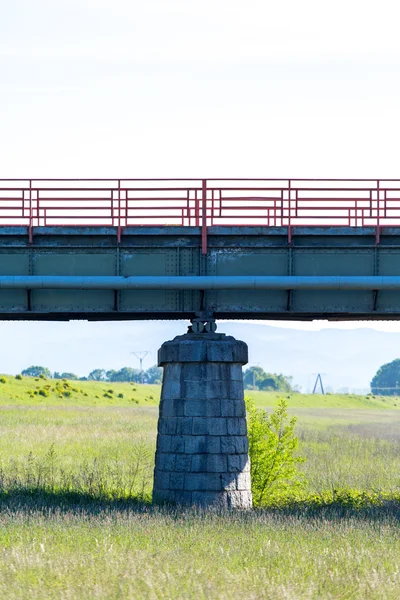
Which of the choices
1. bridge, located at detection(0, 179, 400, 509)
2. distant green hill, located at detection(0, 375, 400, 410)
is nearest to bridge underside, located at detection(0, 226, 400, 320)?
bridge, located at detection(0, 179, 400, 509)

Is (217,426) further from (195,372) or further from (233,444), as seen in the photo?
(195,372)

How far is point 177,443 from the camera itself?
26.9 meters

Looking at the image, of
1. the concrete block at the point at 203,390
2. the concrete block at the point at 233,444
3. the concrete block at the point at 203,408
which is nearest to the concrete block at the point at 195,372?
the concrete block at the point at 203,390

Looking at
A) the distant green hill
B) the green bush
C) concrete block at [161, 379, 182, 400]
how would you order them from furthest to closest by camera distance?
the distant green hill
the green bush
concrete block at [161, 379, 182, 400]

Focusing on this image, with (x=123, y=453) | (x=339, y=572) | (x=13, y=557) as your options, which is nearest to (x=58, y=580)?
(x=13, y=557)

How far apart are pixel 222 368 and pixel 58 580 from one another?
37.8 ft

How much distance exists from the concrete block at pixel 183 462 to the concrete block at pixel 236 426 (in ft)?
4.24

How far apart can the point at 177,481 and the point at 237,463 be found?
167 cm

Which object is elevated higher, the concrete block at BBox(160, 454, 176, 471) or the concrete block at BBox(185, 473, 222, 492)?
the concrete block at BBox(160, 454, 176, 471)

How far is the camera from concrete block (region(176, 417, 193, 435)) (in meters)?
26.8

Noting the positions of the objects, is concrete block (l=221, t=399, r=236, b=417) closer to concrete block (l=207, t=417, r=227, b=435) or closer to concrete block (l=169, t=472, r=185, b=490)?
concrete block (l=207, t=417, r=227, b=435)

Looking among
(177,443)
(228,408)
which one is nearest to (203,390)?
(228,408)

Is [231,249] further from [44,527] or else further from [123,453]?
[123,453]
